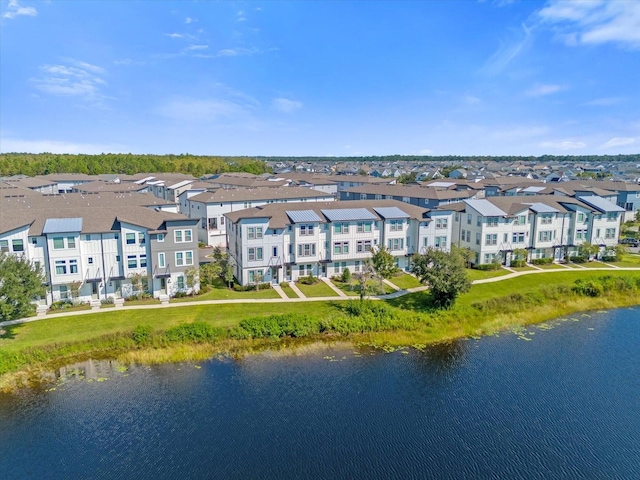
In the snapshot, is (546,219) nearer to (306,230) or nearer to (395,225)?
(395,225)

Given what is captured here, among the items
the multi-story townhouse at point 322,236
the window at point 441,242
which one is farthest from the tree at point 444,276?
the window at point 441,242

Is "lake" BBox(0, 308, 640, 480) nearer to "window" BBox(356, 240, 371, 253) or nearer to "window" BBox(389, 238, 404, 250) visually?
"window" BBox(356, 240, 371, 253)

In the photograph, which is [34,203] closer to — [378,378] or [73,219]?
[73,219]

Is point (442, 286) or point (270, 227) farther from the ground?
point (270, 227)

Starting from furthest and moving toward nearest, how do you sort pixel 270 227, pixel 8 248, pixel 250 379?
1. pixel 270 227
2. pixel 8 248
3. pixel 250 379

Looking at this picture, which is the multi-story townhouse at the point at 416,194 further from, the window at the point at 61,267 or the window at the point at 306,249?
the window at the point at 61,267

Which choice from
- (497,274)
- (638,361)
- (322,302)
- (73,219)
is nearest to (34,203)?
(73,219)

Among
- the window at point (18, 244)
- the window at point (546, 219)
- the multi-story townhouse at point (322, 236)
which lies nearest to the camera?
the window at point (18, 244)
